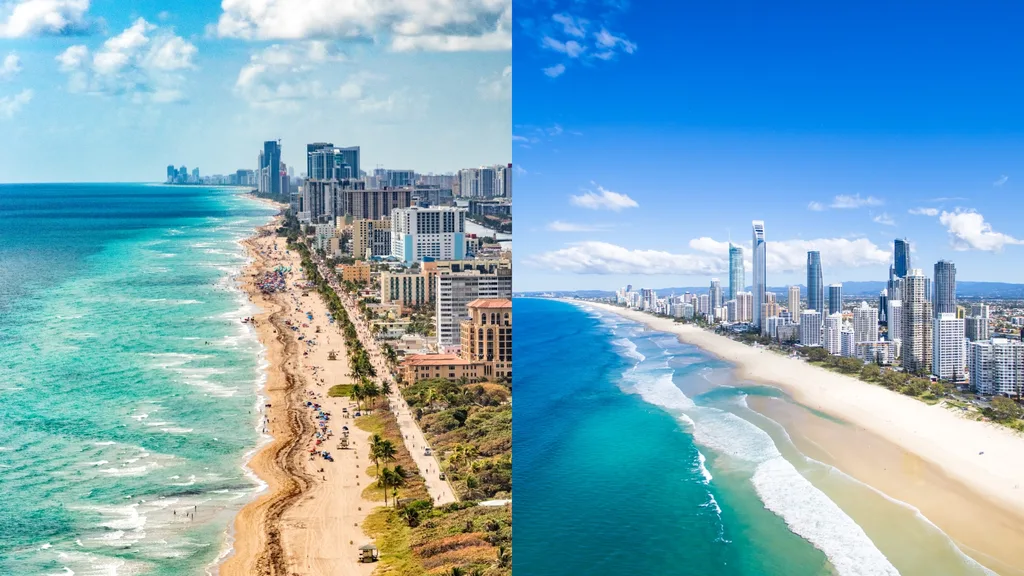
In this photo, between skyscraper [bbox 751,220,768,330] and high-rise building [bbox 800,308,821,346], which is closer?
skyscraper [bbox 751,220,768,330]

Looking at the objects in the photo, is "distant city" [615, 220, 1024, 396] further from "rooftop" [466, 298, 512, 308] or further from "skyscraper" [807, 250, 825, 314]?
"rooftop" [466, 298, 512, 308]

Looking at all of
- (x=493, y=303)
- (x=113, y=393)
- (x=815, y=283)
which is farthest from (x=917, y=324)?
(x=113, y=393)

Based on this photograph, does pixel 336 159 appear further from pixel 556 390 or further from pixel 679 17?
pixel 679 17

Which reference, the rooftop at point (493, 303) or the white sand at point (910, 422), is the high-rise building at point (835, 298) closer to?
the white sand at point (910, 422)

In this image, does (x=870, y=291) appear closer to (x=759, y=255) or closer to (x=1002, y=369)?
(x=759, y=255)

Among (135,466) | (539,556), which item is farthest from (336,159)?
(539,556)

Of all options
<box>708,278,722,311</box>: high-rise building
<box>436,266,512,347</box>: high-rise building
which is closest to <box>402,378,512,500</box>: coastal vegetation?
<box>436,266,512,347</box>: high-rise building

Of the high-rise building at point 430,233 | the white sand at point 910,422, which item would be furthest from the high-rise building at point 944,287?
the high-rise building at point 430,233
